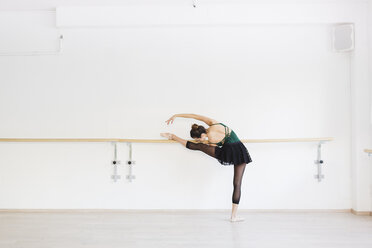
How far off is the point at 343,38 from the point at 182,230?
2.85 m

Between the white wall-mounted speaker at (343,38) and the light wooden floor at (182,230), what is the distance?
1.94m

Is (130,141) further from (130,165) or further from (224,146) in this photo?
(224,146)

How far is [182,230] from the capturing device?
3.19 meters

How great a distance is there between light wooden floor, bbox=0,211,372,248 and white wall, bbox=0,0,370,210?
26 cm

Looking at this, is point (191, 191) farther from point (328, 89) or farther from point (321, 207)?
point (328, 89)

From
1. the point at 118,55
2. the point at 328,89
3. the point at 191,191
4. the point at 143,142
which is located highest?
the point at 118,55

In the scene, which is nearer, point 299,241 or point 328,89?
point 299,241

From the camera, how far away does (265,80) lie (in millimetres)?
3912

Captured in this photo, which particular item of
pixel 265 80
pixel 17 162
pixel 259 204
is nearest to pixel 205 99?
pixel 265 80

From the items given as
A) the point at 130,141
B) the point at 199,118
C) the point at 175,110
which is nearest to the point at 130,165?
the point at 130,141

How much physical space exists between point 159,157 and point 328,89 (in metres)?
2.20

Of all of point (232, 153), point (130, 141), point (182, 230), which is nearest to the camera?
point (182, 230)

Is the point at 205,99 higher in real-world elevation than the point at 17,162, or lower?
higher

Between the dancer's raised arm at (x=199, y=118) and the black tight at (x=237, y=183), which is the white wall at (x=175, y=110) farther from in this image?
the black tight at (x=237, y=183)
